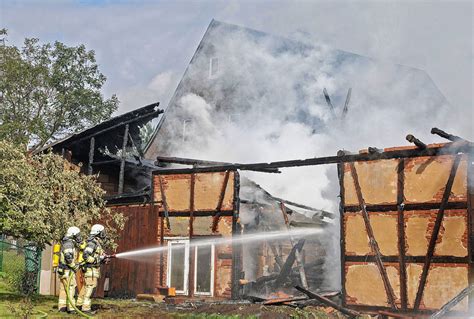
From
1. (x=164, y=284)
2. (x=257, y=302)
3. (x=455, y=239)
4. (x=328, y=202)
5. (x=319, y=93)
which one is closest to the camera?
(x=455, y=239)

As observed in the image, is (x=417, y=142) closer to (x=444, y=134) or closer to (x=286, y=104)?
(x=444, y=134)

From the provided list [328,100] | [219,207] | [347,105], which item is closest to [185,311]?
[219,207]

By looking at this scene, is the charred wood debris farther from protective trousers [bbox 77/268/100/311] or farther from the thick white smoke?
protective trousers [bbox 77/268/100/311]

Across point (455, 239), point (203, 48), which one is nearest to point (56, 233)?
point (455, 239)

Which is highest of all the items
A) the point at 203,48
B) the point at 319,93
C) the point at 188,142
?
the point at 203,48

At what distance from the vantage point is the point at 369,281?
11758 millimetres

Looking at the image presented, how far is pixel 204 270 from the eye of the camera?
14.4m

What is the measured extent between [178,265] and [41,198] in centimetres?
389

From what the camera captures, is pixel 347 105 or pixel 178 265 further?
pixel 347 105

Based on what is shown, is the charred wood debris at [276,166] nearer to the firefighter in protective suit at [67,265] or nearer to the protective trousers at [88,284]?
the protective trousers at [88,284]

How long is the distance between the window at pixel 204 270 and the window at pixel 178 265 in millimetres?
283

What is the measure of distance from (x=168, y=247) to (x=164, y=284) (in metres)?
0.94

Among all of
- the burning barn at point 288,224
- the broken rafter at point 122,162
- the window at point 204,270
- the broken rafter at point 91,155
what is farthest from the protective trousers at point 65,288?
the broken rafter at point 91,155

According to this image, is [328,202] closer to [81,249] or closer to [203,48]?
[81,249]
